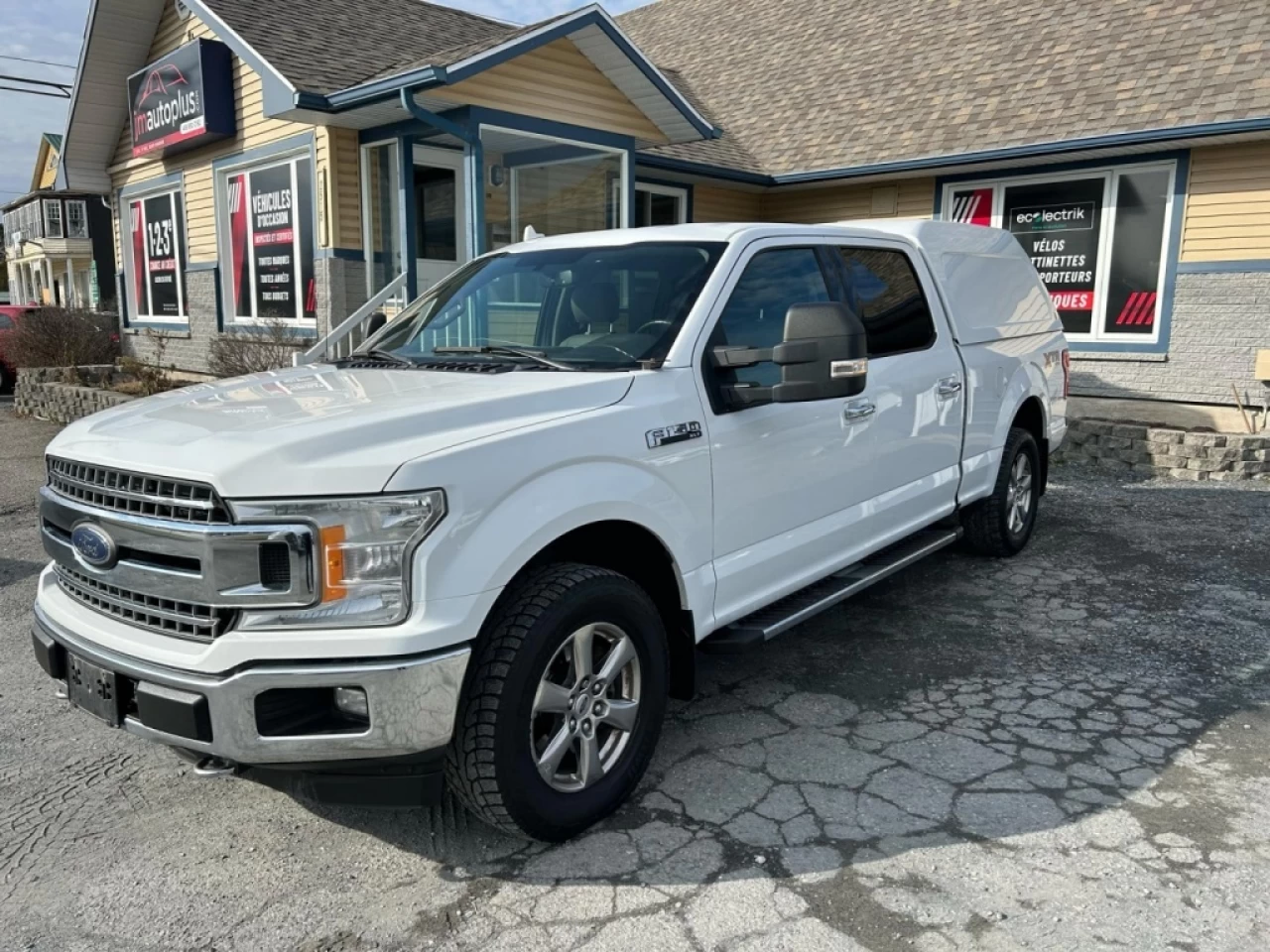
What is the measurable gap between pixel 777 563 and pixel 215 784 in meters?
2.25

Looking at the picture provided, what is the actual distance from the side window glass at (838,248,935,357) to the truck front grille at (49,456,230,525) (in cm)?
296

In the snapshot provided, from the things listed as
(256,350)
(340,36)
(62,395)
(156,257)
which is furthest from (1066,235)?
(156,257)

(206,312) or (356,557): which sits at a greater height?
(206,312)

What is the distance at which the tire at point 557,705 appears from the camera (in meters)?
2.74

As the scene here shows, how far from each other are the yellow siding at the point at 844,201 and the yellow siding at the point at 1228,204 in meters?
3.17

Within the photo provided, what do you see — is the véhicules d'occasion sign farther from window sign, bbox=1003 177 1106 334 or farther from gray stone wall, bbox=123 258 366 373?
window sign, bbox=1003 177 1106 334

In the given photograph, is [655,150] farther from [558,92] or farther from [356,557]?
[356,557]

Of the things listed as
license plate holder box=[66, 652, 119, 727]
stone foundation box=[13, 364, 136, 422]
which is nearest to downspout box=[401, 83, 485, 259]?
stone foundation box=[13, 364, 136, 422]

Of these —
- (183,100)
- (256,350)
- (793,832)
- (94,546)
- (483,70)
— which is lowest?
(793,832)

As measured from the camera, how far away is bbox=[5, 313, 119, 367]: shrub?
15094 mm

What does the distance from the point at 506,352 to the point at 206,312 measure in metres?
11.6

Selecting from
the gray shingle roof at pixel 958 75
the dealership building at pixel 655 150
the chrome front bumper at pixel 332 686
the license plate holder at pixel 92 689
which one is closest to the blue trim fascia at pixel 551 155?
the dealership building at pixel 655 150

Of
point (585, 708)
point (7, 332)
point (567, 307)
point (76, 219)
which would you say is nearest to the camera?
point (585, 708)

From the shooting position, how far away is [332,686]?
2521 millimetres
